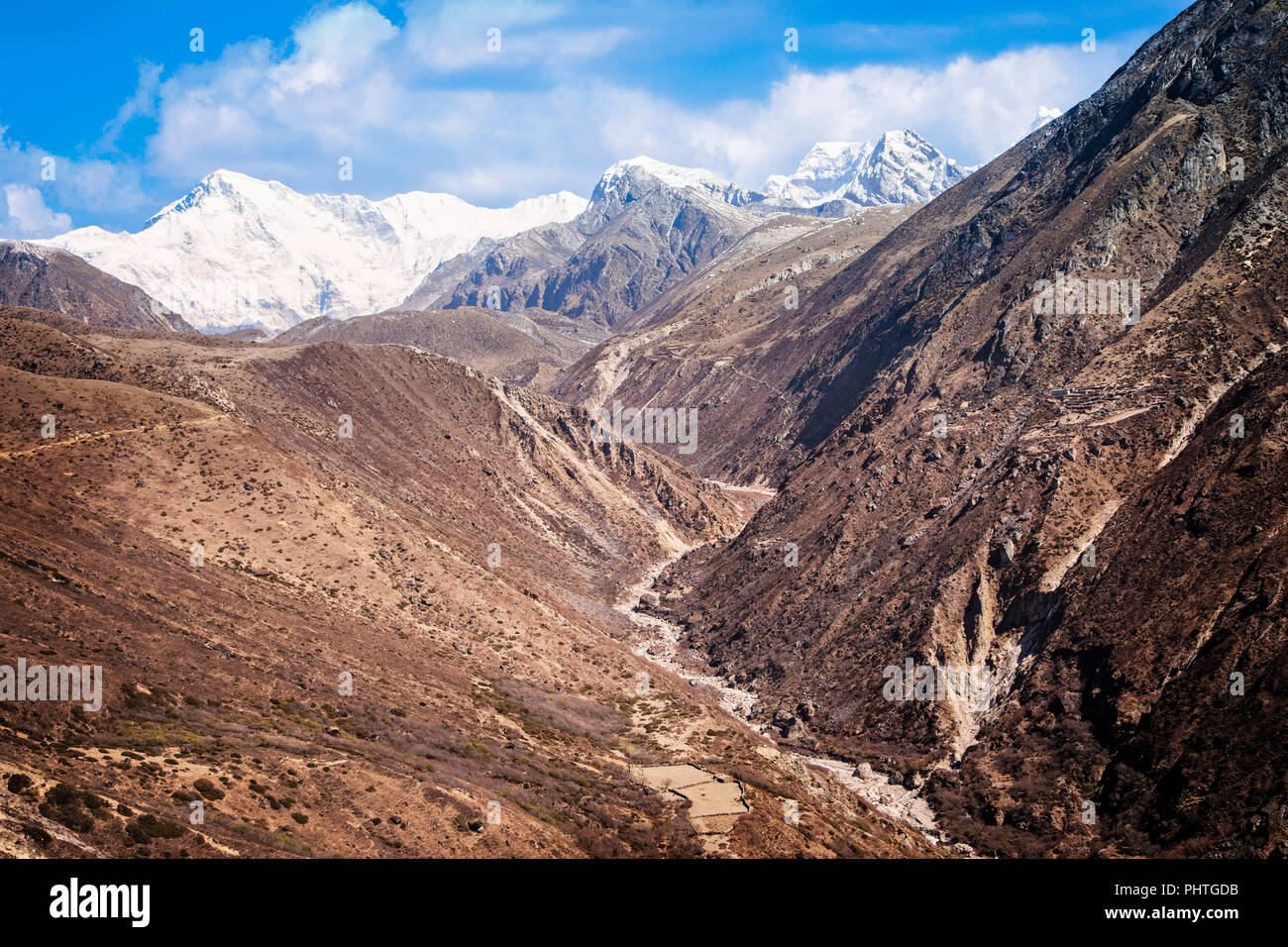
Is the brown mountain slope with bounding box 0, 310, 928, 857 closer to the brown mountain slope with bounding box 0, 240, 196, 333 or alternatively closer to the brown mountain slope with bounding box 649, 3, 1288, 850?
the brown mountain slope with bounding box 649, 3, 1288, 850

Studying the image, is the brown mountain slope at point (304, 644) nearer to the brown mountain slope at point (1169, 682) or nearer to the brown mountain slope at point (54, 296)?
the brown mountain slope at point (1169, 682)

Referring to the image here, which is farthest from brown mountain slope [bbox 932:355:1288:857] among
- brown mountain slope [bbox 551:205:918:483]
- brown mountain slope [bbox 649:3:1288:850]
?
brown mountain slope [bbox 551:205:918:483]

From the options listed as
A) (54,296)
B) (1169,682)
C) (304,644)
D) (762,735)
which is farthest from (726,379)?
(54,296)

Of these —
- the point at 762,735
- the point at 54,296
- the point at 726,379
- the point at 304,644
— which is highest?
the point at 54,296

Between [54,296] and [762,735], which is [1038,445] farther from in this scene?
[54,296]
